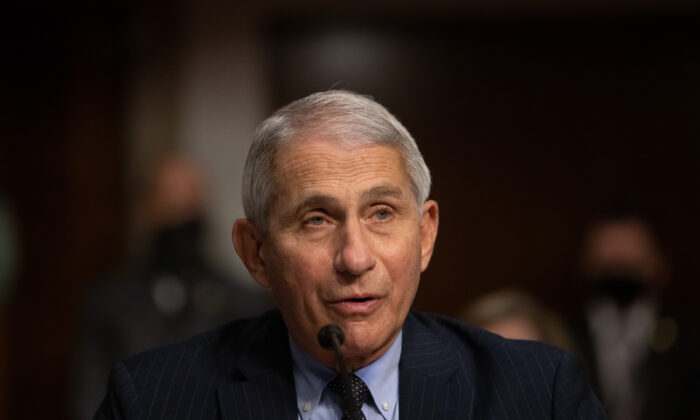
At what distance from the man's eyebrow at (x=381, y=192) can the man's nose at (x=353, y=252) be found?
6 cm

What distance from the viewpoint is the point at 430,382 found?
205 cm

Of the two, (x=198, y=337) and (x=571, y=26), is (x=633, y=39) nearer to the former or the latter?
(x=571, y=26)

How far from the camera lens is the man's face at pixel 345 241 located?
6.13 feet

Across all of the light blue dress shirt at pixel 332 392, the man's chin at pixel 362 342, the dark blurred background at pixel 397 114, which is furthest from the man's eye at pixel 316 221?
the dark blurred background at pixel 397 114

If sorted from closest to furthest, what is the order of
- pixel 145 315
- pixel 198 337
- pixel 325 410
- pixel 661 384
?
pixel 325 410 → pixel 198 337 → pixel 661 384 → pixel 145 315

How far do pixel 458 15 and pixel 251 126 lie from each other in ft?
4.60

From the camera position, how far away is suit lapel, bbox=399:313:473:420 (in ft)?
6.59

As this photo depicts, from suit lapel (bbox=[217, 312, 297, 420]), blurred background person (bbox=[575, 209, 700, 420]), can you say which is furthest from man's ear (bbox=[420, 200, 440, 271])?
blurred background person (bbox=[575, 209, 700, 420])

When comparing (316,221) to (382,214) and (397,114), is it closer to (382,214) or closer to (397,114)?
(382,214)

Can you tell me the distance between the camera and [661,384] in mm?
3881

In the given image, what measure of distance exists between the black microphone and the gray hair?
1.02ft

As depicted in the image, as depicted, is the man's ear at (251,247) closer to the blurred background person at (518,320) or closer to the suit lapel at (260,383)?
the suit lapel at (260,383)

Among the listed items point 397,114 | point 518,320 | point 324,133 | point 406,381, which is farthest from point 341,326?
point 397,114

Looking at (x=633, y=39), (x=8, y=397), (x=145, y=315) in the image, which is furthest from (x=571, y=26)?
(x=8, y=397)
